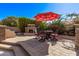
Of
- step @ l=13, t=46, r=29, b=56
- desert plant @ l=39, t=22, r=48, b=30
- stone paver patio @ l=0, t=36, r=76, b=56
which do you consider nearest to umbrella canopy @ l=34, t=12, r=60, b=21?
desert plant @ l=39, t=22, r=48, b=30

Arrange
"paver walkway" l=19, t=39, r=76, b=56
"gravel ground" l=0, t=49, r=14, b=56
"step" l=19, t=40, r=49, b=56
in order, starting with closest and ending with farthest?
"paver walkway" l=19, t=39, r=76, b=56, "step" l=19, t=40, r=49, b=56, "gravel ground" l=0, t=49, r=14, b=56

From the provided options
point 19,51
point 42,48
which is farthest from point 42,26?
point 19,51

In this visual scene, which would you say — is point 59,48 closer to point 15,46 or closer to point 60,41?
point 60,41

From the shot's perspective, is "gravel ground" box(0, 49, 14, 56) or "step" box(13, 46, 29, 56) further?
"gravel ground" box(0, 49, 14, 56)

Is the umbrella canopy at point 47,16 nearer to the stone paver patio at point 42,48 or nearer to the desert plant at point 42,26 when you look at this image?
the desert plant at point 42,26

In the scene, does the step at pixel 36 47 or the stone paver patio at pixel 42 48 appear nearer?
the stone paver patio at pixel 42 48

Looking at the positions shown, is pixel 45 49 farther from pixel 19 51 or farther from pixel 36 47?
pixel 19 51

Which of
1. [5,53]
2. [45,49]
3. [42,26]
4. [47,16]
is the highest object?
[47,16]

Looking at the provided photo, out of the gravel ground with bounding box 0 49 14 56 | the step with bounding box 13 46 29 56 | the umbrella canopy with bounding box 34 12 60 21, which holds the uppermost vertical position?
the umbrella canopy with bounding box 34 12 60 21

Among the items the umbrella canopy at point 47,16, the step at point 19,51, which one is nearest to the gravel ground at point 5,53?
the step at point 19,51

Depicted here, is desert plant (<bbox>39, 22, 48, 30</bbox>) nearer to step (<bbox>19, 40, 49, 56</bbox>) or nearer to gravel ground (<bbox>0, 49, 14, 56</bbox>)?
step (<bbox>19, 40, 49, 56</bbox>)

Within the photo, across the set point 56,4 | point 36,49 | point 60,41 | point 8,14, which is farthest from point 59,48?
point 8,14

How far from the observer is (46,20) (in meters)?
8.29

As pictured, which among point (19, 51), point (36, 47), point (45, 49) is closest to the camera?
point (45, 49)
